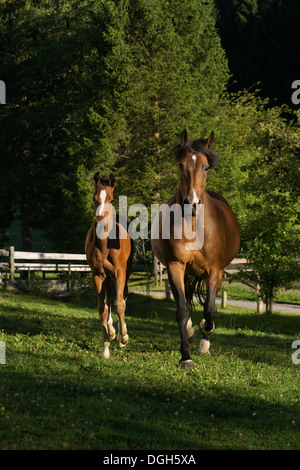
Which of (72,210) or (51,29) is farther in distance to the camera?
(51,29)

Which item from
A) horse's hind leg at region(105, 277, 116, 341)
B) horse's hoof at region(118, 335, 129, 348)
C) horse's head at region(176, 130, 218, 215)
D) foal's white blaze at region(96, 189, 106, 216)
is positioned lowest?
horse's hoof at region(118, 335, 129, 348)

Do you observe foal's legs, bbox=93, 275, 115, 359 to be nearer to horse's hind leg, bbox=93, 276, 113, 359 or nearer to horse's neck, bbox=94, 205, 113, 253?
horse's hind leg, bbox=93, 276, 113, 359

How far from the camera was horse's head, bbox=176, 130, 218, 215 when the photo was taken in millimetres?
8812

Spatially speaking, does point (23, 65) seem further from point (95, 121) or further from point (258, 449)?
point (258, 449)

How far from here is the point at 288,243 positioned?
77.4 feet

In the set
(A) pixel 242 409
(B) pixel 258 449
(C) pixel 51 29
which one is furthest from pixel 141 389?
(C) pixel 51 29

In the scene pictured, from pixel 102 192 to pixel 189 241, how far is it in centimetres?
187

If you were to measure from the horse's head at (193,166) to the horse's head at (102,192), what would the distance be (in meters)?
1.56

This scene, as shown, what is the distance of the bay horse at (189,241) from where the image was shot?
8961mm

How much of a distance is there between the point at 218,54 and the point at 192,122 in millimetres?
10428

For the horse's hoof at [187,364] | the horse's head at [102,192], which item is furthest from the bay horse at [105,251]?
the horse's hoof at [187,364]

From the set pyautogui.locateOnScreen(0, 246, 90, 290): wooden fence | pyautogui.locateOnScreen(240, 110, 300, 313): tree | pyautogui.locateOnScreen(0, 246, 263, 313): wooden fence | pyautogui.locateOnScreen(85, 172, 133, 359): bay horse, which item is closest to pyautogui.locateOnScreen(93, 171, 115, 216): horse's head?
pyautogui.locateOnScreen(85, 172, 133, 359): bay horse

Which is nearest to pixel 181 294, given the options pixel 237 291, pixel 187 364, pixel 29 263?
pixel 187 364
